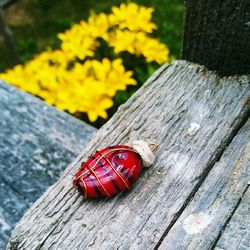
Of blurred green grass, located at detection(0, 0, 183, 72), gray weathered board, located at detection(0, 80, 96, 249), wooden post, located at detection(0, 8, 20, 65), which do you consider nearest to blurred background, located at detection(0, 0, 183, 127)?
gray weathered board, located at detection(0, 80, 96, 249)

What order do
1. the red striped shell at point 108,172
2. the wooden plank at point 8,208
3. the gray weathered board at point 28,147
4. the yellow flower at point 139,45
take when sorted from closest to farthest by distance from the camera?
the red striped shell at point 108,172, the wooden plank at point 8,208, the gray weathered board at point 28,147, the yellow flower at point 139,45

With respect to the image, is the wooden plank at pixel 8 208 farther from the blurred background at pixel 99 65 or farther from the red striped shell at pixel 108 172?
the red striped shell at pixel 108 172

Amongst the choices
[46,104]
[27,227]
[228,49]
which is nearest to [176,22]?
[46,104]

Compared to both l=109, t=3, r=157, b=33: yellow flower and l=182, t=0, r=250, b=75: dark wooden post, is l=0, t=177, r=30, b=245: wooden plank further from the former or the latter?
l=109, t=3, r=157, b=33: yellow flower

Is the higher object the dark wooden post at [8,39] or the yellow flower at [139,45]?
the yellow flower at [139,45]

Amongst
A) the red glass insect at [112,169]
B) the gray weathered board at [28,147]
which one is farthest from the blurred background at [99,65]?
the red glass insect at [112,169]

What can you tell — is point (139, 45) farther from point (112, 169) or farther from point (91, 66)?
point (112, 169)

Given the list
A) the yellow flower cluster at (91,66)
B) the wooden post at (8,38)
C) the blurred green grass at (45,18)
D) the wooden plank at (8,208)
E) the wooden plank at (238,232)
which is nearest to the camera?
the wooden plank at (238,232)

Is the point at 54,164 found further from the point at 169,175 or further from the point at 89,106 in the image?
the point at 169,175
